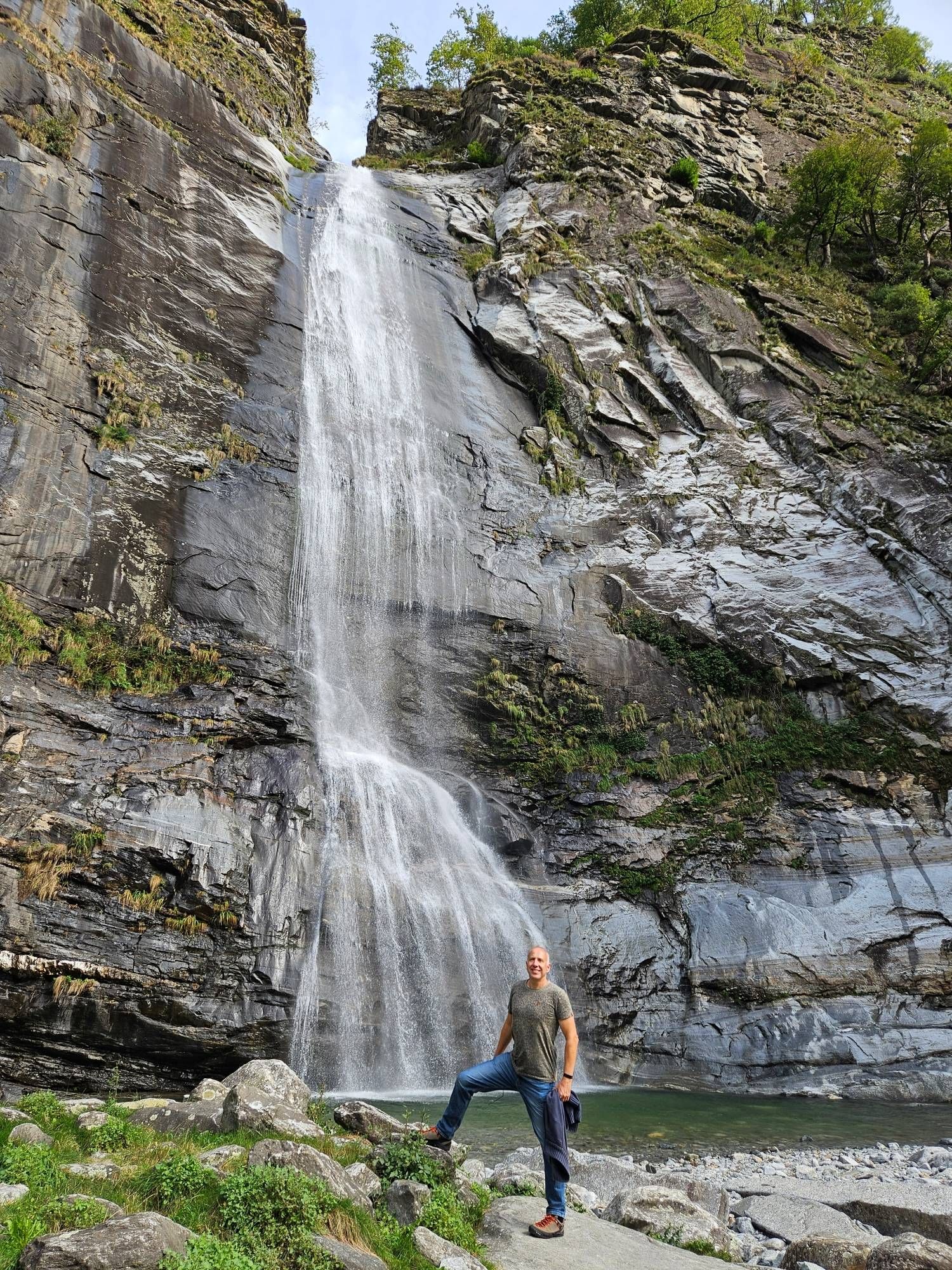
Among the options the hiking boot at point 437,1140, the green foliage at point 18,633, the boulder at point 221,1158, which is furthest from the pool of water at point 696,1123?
the green foliage at point 18,633

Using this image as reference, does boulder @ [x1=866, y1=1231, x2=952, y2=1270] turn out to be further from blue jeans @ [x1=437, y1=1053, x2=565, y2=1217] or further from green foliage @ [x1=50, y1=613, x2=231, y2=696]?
green foliage @ [x1=50, y1=613, x2=231, y2=696]

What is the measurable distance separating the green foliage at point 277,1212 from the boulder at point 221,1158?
553 mm

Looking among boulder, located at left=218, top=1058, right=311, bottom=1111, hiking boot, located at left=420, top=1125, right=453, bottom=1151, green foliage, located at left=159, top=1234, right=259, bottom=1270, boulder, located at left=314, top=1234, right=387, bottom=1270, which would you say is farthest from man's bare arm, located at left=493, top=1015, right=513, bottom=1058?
green foliage, located at left=159, top=1234, right=259, bottom=1270

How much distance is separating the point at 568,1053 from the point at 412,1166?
44.9 inches

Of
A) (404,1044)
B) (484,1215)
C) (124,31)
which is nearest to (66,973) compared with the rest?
(404,1044)

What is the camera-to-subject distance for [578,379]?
21.0 meters

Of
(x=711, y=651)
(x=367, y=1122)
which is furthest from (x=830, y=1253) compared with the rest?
→ (x=711, y=651)

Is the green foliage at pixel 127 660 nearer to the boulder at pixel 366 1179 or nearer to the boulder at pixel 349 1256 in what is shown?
the boulder at pixel 366 1179

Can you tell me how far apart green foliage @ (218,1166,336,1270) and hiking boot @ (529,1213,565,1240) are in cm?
119

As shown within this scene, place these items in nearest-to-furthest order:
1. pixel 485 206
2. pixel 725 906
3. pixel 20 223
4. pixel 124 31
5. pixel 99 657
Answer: pixel 99 657, pixel 725 906, pixel 20 223, pixel 124 31, pixel 485 206

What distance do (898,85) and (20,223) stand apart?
163 ft

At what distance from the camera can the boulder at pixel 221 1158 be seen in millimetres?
4461

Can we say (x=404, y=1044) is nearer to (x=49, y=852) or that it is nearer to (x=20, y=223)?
(x=49, y=852)

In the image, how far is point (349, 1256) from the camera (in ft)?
11.5
